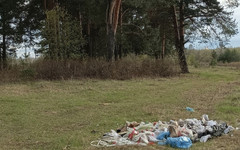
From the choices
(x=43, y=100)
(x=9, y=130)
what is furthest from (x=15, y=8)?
(x=9, y=130)

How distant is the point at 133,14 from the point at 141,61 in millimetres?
9102

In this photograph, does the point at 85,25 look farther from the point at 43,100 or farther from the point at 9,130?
the point at 9,130

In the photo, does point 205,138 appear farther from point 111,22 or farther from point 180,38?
point 180,38

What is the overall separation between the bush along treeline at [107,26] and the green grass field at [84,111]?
4.41m

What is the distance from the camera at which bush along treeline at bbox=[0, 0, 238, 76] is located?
15422 mm

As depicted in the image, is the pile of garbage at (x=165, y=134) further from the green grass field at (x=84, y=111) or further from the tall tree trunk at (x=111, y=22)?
the tall tree trunk at (x=111, y=22)

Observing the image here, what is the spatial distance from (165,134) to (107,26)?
12999 millimetres

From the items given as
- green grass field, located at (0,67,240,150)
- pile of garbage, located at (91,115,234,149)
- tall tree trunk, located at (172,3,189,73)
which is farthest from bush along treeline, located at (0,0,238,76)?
pile of garbage, located at (91,115,234,149)

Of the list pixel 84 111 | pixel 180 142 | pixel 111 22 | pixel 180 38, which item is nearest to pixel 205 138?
pixel 180 142

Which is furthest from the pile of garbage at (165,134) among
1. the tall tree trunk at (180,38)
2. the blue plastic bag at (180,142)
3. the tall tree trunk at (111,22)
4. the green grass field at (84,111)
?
the tall tree trunk at (180,38)

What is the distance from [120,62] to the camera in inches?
607

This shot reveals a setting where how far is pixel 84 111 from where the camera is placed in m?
7.33

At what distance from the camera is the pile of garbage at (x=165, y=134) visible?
422 cm

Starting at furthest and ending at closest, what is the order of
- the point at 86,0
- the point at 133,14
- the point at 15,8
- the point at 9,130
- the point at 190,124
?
the point at 133,14
the point at 15,8
the point at 86,0
the point at 9,130
the point at 190,124
